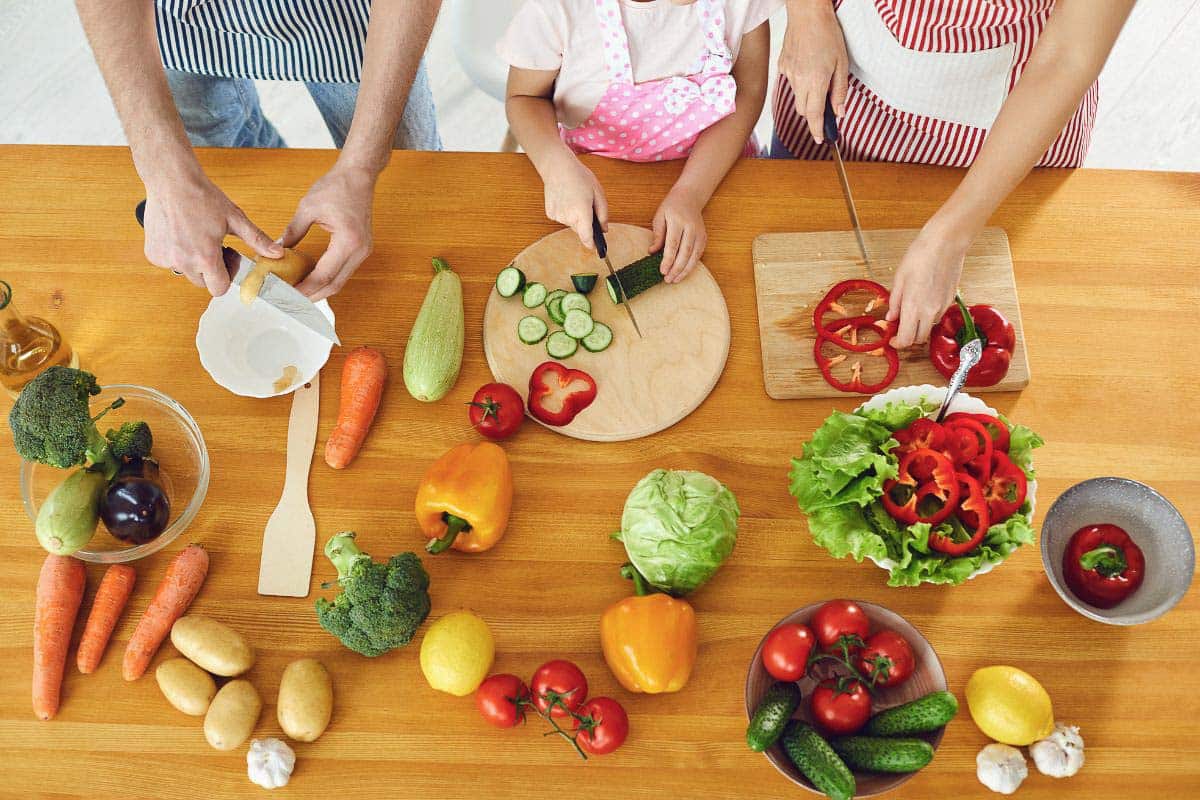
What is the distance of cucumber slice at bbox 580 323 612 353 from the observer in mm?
1642

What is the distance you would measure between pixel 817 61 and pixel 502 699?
1.46 meters

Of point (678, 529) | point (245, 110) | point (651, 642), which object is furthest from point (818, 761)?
point (245, 110)

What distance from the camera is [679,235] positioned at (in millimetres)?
1708

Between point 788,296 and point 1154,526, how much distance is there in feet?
2.48

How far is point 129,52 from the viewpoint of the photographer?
1.58 meters

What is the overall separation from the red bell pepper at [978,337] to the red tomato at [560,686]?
35.9 inches

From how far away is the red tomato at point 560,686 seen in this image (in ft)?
4.49

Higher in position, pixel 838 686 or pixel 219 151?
pixel 219 151

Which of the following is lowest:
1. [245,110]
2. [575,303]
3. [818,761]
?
[818,761]

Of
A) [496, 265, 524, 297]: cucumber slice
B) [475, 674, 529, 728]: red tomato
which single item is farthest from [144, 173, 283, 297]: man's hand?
[475, 674, 529, 728]: red tomato

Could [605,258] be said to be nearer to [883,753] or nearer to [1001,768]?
[883,753]

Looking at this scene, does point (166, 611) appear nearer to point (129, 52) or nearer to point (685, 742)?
point (685, 742)

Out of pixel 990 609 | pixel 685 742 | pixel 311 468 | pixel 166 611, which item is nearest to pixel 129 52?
pixel 311 468

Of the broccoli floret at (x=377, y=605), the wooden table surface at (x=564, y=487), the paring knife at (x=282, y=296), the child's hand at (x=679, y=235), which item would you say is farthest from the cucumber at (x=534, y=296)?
the broccoli floret at (x=377, y=605)
